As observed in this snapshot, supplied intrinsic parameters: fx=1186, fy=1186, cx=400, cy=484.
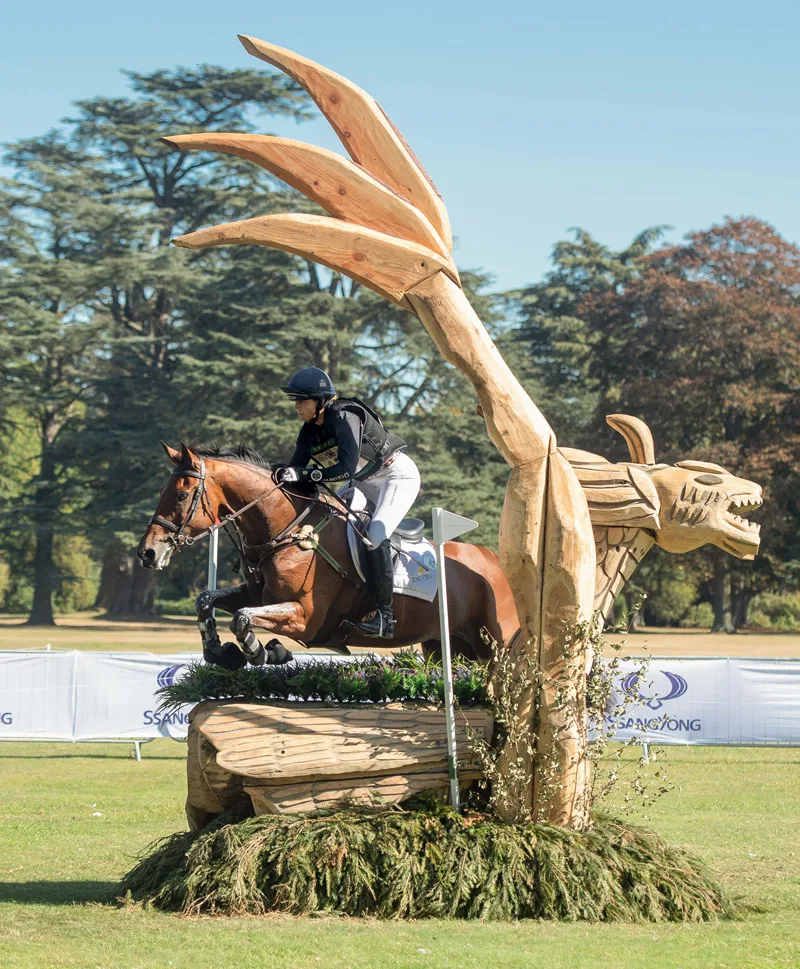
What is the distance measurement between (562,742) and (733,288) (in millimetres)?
37213

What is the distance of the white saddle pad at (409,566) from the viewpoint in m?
8.75

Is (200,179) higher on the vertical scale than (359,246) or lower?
higher

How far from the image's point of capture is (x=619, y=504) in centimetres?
835

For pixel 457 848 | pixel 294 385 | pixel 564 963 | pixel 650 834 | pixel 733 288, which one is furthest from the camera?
pixel 733 288

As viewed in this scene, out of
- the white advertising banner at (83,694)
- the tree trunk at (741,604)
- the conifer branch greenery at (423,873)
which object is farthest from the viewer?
the tree trunk at (741,604)

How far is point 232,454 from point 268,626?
1.43 m

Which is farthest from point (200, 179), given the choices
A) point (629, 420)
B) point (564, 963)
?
point (564, 963)

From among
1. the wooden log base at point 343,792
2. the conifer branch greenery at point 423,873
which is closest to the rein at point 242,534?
the wooden log base at point 343,792

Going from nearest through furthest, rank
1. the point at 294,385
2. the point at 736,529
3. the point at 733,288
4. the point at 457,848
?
the point at 457,848
the point at 294,385
the point at 736,529
the point at 733,288

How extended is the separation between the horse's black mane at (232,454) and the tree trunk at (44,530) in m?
34.7

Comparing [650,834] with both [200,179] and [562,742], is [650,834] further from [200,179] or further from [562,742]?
[200,179]

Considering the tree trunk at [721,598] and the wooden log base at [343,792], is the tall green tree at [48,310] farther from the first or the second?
the wooden log base at [343,792]

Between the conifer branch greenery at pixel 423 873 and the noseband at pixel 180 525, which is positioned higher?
the noseband at pixel 180 525

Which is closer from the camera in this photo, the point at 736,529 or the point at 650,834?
the point at 650,834
